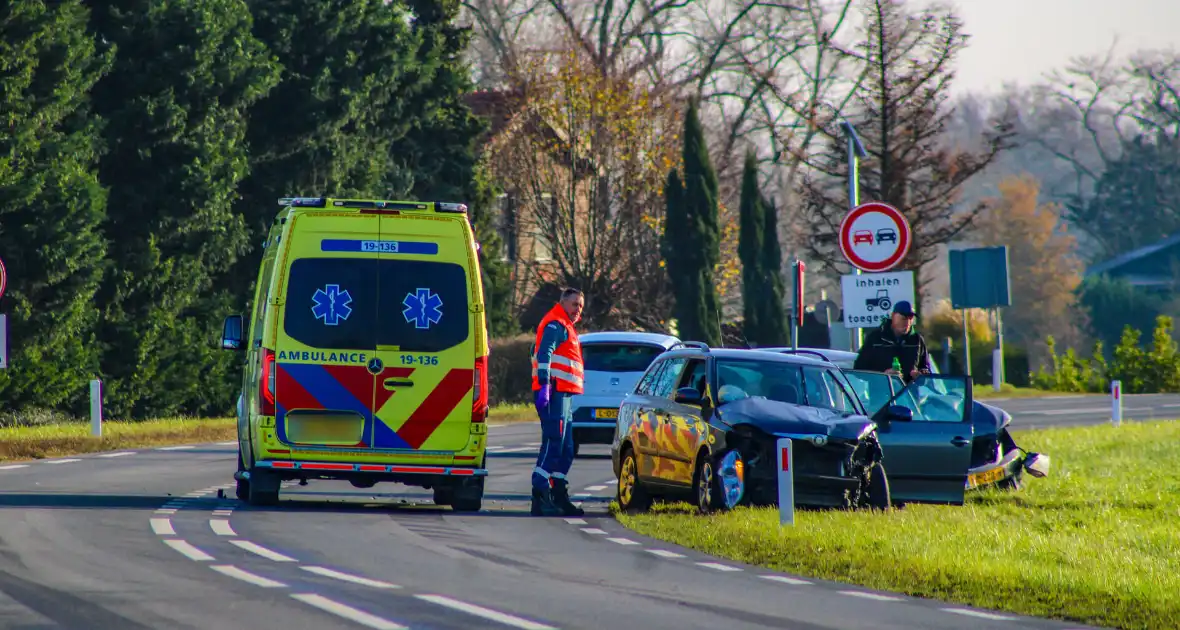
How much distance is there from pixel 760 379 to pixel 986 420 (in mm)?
2921

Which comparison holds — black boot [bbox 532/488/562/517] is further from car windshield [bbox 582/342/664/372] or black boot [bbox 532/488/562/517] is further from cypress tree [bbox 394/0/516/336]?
cypress tree [bbox 394/0/516/336]

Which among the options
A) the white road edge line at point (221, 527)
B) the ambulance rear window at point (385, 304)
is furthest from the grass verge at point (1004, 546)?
the white road edge line at point (221, 527)

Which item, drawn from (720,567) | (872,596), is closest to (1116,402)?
(720,567)

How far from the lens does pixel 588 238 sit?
49406mm

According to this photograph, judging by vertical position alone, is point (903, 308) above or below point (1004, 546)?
above

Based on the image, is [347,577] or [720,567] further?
[720,567]

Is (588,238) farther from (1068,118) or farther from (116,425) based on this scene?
(1068,118)

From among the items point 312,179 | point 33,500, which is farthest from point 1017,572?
point 312,179

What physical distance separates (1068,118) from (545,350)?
7942 centimetres

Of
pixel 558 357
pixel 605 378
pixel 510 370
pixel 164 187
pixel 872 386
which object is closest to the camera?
pixel 558 357

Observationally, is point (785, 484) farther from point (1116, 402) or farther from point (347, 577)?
point (1116, 402)

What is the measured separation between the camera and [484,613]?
32.1 feet

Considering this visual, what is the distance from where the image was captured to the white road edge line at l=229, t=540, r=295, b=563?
12.1 metres

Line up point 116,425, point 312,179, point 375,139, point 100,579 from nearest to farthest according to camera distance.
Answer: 1. point 100,579
2. point 116,425
3. point 312,179
4. point 375,139
